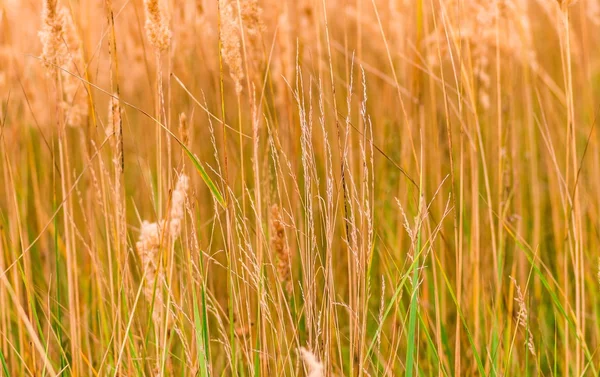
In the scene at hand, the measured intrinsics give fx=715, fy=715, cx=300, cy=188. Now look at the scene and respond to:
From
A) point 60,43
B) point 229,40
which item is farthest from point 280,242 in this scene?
point 60,43

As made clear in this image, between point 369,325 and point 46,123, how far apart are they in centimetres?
207

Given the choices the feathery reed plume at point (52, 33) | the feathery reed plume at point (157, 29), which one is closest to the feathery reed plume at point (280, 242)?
the feathery reed plume at point (157, 29)

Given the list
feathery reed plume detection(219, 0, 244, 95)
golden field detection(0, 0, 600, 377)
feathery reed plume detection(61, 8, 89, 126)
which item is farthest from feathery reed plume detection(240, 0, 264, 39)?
feathery reed plume detection(61, 8, 89, 126)

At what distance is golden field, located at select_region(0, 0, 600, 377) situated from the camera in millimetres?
1041

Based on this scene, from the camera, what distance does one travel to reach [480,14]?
1435 mm

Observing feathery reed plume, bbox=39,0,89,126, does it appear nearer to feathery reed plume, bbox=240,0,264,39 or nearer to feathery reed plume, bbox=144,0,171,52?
feathery reed plume, bbox=144,0,171,52

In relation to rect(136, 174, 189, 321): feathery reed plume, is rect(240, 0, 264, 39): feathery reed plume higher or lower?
higher

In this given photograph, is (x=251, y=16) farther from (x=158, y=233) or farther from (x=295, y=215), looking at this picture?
(x=295, y=215)

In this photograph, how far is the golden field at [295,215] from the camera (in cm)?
104

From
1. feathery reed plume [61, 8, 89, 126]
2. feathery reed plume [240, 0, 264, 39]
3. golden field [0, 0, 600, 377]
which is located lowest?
golden field [0, 0, 600, 377]

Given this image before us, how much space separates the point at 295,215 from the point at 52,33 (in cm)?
69

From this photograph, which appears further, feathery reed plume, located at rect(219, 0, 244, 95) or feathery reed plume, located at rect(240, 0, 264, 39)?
feathery reed plume, located at rect(240, 0, 264, 39)

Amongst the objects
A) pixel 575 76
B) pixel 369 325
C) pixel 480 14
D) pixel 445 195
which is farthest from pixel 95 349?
pixel 575 76

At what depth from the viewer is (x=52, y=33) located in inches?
43.7
